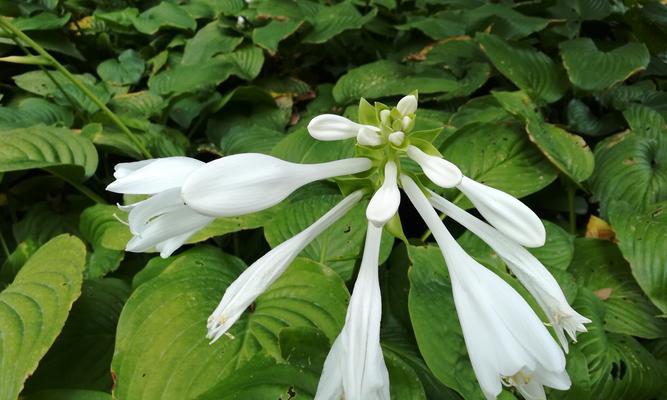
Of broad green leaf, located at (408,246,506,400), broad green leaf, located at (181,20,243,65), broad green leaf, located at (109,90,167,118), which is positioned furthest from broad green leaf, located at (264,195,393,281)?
broad green leaf, located at (181,20,243,65)

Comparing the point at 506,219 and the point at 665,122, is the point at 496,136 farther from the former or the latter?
the point at 506,219

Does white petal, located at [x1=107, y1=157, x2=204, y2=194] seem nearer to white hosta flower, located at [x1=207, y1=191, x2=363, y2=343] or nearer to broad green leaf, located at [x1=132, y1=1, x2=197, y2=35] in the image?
white hosta flower, located at [x1=207, y1=191, x2=363, y2=343]

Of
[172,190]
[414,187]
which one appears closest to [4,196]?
[172,190]

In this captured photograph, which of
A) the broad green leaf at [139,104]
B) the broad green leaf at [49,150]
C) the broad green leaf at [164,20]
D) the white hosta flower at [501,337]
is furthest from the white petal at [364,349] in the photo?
the broad green leaf at [164,20]

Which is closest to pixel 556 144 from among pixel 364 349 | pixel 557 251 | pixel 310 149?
pixel 557 251

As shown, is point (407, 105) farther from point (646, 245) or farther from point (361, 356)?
point (646, 245)

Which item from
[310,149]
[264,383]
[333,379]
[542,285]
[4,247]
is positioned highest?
[542,285]
